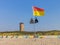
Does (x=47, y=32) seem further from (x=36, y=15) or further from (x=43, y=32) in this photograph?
(x=36, y=15)

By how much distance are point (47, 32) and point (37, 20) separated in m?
10.8

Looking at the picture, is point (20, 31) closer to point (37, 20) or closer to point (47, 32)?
point (47, 32)

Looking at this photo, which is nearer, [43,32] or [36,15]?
[36,15]

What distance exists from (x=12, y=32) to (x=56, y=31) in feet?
24.0

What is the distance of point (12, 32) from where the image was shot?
32.8m

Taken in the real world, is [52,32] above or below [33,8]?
below

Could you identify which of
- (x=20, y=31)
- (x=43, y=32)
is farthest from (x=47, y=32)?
(x=20, y=31)

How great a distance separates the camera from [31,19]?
22406 millimetres

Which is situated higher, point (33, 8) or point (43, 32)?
point (33, 8)

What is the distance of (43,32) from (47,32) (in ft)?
2.39

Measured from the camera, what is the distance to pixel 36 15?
2198 centimetres

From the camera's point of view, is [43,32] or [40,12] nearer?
[40,12]

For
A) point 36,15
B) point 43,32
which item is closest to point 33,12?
point 36,15

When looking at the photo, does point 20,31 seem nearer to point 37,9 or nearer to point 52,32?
point 52,32
